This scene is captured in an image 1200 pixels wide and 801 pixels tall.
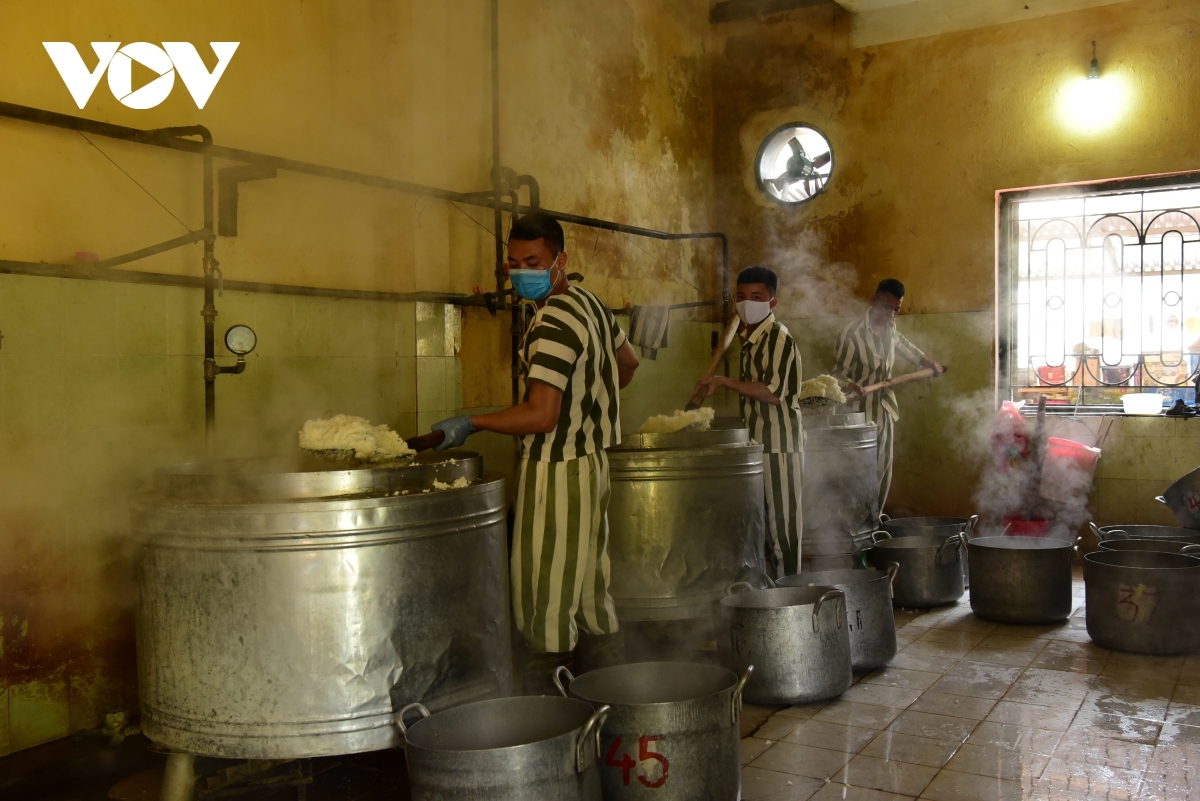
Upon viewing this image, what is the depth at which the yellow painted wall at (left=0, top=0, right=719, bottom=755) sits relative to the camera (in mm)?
3605

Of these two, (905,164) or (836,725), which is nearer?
(836,725)

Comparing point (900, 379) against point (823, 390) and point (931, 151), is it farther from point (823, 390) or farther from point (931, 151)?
point (931, 151)

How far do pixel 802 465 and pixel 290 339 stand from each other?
2819 millimetres

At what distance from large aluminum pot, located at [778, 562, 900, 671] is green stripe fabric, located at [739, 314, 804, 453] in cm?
99

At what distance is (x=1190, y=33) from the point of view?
6816mm

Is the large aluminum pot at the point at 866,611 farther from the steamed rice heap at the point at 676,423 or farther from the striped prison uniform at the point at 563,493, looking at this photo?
the striped prison uniform at the point at 563,493

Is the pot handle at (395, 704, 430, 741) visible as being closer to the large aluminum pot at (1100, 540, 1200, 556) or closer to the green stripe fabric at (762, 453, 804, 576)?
the green stripe fabric at (762, 453, 804, 576)

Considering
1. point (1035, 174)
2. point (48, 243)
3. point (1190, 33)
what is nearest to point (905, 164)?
point (1035, 174)

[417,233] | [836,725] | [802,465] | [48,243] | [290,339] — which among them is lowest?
[836,725]

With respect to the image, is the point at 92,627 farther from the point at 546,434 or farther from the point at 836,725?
the point at 836,725

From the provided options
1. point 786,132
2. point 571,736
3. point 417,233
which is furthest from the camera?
point 786,132

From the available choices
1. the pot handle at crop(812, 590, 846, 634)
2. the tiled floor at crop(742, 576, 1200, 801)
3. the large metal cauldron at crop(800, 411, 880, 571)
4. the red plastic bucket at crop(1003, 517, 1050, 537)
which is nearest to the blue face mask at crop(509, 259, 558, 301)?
the pot handle at crop(812, 590, 846, 634)

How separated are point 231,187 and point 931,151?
221 inches

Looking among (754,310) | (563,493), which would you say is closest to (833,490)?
(754,310)
